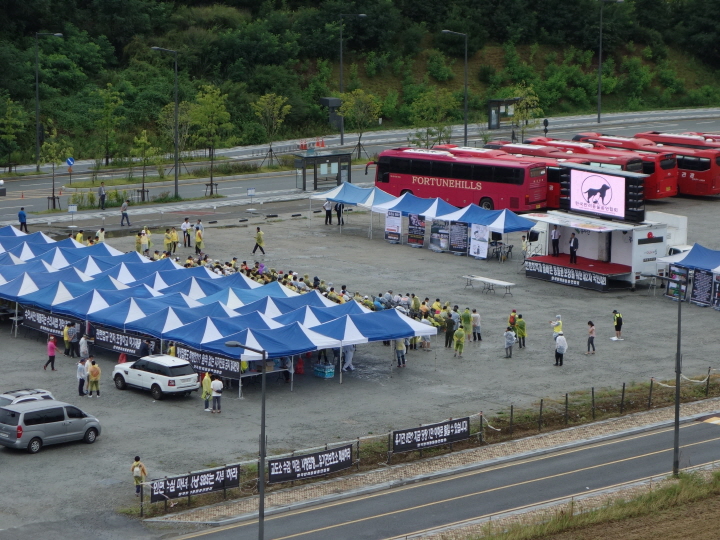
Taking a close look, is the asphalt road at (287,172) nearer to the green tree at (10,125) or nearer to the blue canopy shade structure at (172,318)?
the green tree at (10,125)

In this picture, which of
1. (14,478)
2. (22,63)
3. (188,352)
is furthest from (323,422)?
(22,63)

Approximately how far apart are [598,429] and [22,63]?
76255 mm

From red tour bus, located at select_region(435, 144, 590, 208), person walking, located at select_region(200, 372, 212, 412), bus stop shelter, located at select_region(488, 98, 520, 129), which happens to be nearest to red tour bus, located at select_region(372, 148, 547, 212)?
red tour bus, located at select_region(435, 144, 590, 208)

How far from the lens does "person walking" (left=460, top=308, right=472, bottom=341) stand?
44375 millimetres

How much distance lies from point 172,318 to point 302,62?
258ft

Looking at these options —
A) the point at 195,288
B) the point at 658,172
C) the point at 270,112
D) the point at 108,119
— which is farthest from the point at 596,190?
the point at 270,112

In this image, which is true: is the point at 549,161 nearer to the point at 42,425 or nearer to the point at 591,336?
the point at 591,336

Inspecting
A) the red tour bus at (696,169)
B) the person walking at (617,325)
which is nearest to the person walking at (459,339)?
the person walking at (617,325)

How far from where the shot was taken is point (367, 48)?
11975cm

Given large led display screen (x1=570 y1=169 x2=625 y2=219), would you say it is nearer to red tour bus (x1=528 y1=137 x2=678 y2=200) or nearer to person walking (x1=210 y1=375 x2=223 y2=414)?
red tour bus (x1=528 y1=137 x2=678 y2=200)

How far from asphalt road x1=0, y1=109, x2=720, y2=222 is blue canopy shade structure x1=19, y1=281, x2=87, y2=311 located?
23.8 metres

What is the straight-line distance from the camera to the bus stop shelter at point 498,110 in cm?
10256

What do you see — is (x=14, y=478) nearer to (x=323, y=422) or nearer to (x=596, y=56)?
(x=323, y=422)

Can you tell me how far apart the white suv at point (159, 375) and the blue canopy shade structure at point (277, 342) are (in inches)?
52.9
